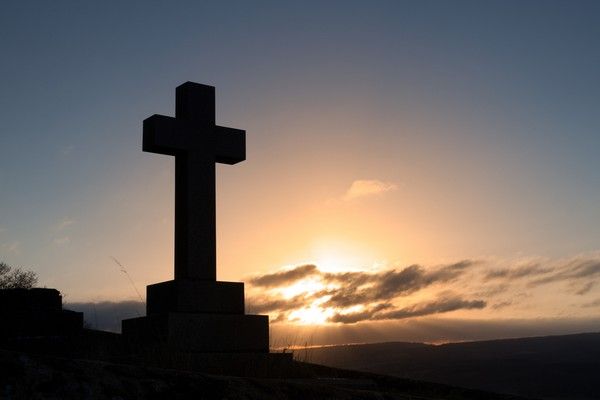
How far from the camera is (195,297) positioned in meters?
9.30

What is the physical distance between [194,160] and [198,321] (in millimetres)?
2503

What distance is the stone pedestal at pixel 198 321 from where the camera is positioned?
347 inches

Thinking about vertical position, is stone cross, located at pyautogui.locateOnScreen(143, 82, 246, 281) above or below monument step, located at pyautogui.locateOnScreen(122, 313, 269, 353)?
above

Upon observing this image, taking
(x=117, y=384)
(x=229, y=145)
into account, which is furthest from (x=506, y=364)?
(x=117, y=384)

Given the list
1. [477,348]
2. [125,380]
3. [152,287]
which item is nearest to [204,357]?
[152,287]

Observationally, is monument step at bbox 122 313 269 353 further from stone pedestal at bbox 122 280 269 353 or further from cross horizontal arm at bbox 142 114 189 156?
cross horizontal arm at bbox 142 114 189 156

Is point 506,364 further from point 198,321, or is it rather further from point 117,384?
point 117,384

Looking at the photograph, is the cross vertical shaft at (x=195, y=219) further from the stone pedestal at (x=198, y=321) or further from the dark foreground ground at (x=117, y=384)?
the dark foreground ground at (x=117, y=384)

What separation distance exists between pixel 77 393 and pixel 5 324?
290 inches

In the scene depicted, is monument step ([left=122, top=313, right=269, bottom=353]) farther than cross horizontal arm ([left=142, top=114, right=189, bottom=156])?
No

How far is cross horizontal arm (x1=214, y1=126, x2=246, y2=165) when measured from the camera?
410 inches

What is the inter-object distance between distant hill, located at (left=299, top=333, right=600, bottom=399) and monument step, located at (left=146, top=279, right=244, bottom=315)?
25799mm

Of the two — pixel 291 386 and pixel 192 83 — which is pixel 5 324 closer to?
pixel 192 83

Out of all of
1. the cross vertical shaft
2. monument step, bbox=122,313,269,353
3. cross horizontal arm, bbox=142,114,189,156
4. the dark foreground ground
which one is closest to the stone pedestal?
monument step, bbox=122,313,269,353
